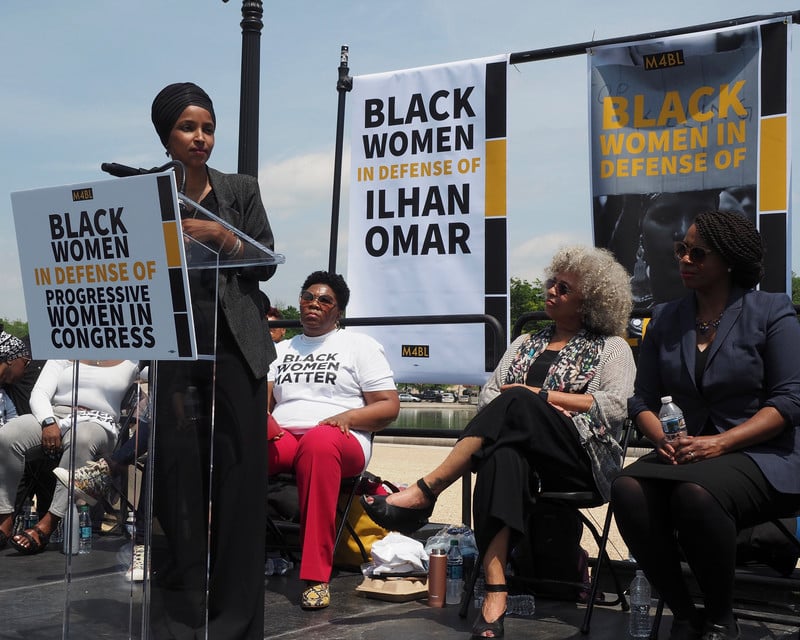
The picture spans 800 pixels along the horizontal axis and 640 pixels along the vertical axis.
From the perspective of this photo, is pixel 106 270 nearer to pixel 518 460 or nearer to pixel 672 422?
pixel 518 460

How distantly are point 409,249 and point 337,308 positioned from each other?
0.70 metres

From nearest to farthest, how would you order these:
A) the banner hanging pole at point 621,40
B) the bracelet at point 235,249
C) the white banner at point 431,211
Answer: the bracelet at point 235,249 < the banner hanging pole at point 621,40 < the white banner at point 431,211

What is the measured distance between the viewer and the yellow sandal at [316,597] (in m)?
4.66

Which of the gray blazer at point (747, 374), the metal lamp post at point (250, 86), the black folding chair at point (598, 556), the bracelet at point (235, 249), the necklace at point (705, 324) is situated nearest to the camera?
the bracelet at point (235, 249)

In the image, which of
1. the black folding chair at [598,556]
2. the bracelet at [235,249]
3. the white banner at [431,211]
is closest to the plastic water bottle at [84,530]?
the bracelet at [235,249]

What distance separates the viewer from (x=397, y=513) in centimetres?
441

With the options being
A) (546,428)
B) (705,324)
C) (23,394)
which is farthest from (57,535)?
(705,324)

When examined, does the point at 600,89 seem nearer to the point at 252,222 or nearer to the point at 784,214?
the point at 784,214

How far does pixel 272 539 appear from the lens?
5.69 m

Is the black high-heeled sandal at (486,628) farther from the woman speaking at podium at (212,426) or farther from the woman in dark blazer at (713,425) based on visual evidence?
the woman speaking at podium at (212,426)

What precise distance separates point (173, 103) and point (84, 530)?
144cm

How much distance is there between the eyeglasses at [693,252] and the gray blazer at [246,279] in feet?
5.73

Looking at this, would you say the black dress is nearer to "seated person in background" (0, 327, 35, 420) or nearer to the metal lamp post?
the metal lamp post

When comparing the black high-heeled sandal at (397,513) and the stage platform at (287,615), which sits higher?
the black high-heeled sandal at (397,513)
